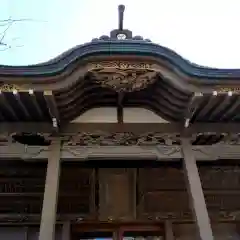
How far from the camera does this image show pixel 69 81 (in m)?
5.57

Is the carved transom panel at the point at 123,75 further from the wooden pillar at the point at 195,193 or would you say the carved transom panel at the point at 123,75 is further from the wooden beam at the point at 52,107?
the wooden pillar at the point at 195,193

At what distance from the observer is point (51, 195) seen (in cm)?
542

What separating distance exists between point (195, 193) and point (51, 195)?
1.97m

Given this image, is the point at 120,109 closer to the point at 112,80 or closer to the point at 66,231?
the point at 112,80

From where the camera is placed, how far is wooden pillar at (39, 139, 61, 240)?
5086 mm

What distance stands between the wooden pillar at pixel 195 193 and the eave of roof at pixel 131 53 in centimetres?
112


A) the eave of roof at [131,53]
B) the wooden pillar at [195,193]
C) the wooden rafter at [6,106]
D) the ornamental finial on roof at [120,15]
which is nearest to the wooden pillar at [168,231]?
the wooden pillar at [195,193]

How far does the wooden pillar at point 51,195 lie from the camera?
5.09 metres

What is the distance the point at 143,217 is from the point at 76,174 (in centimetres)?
140

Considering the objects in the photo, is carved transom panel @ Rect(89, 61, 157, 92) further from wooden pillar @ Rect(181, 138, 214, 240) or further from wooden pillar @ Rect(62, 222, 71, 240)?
wooden pillar @ Rect(62, 222, 71, 240)

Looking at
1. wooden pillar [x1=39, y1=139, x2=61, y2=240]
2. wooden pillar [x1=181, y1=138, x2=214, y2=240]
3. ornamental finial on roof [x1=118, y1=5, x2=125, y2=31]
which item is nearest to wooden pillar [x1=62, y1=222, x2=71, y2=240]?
wooden pillar [x1=39, y1=139, x2=61, y2=240]

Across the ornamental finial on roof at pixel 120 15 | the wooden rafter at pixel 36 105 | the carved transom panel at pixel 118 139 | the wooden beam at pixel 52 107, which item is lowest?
the carved transom panel at pixel 118 139

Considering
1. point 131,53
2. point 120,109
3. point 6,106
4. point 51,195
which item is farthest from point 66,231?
point 131,53

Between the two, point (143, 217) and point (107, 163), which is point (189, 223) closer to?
point (143, 217)
